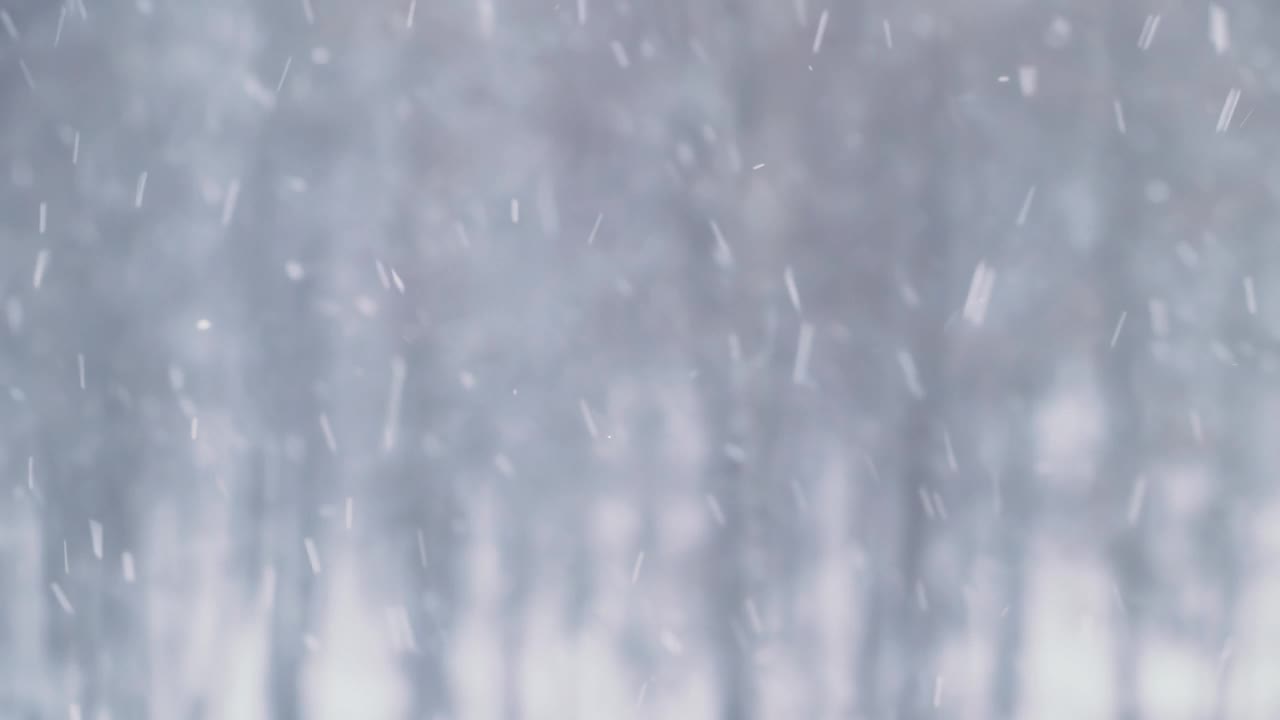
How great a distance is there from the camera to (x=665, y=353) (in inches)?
37.7

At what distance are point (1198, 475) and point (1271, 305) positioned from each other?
0.18 metres

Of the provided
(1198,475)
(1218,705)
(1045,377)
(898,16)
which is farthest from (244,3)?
(1218,705)

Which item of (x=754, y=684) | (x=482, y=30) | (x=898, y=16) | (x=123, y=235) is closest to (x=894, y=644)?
(x=754, y=684)

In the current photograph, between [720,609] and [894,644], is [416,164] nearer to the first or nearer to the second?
[720,609]

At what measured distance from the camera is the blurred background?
0.95 metres

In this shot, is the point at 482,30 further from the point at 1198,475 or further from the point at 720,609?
the point at 1198,475

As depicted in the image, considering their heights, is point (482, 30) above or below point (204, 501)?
above

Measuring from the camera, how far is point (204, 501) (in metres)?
0.99

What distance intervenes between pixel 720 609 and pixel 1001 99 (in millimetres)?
586

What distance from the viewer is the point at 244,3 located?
0.98 metres

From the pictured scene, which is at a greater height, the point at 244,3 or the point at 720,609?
the point at 244,3

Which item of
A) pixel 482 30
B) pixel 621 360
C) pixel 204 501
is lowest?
pixel 204 501

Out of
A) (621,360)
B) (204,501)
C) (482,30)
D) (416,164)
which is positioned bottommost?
(204,501)

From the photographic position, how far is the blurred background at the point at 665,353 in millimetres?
946
